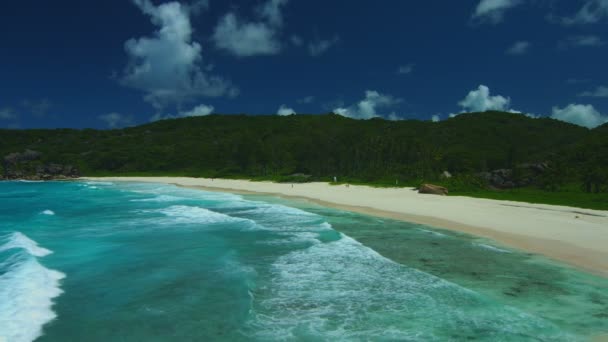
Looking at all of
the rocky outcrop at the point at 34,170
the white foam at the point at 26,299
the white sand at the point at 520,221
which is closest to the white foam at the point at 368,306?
the white foam at the point at 26,299

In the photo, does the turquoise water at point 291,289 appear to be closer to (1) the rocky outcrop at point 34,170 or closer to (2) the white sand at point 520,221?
(2) the white sand at point 520,221

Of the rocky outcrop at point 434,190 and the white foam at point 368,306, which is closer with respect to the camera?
the white foam at point 368,306

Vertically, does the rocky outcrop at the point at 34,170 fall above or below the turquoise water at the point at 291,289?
above

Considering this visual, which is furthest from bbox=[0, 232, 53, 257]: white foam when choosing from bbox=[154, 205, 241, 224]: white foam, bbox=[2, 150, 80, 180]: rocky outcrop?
bbox=[2, 150, 80, 180]: rocky outcrop

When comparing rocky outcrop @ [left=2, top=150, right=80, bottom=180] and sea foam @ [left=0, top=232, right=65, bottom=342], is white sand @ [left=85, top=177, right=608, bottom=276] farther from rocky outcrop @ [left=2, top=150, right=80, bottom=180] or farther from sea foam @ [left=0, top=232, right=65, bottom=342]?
rocky outcrop @ [left=2, top=150, right=80, bottom=180]

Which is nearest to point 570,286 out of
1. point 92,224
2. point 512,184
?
point 92,224
